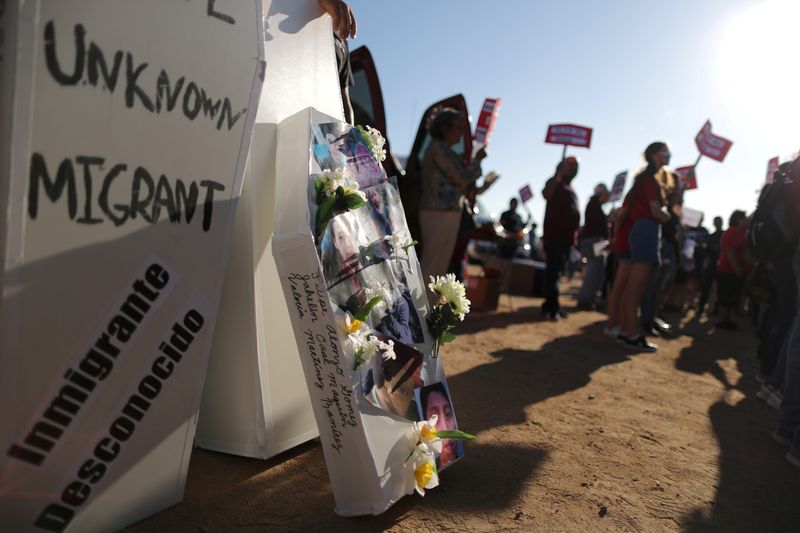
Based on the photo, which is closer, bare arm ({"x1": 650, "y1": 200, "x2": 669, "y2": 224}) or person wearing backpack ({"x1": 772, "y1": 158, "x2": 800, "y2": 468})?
person wearing backpack ({"x1": 772, "y1": 158, "x2": 800, "y2": 468})

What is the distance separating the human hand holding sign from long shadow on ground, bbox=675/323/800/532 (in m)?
2.53

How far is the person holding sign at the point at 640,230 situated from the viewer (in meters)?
5.10

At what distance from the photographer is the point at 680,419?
11.5ft

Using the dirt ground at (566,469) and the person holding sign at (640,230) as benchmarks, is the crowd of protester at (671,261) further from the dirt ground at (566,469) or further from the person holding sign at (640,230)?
the dirt ground at (566,469)

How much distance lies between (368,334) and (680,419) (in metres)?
2.61

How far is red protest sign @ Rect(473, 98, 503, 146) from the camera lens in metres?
8.00

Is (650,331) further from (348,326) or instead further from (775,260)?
(348,326)

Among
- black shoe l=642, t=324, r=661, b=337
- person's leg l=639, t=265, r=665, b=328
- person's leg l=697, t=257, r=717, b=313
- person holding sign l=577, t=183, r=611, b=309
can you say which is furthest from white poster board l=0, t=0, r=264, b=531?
person's leg l=697, t=257, r=717, b=313

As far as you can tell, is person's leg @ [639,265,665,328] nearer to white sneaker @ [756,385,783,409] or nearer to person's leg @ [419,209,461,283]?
white sneaker @ [756,385,783,409]

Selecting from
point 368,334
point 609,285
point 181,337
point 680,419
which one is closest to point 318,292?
point 368,334

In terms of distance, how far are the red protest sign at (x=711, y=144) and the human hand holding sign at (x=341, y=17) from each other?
781 cm

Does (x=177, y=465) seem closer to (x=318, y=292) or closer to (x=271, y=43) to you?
(x=318, y=292)

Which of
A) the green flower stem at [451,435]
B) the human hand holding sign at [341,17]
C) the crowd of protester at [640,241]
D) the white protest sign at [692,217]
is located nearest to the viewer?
the green flower stem at [451,435]

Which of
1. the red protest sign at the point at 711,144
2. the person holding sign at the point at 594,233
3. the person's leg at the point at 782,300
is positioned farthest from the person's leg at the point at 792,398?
the red protest sign at the point at 711,144
